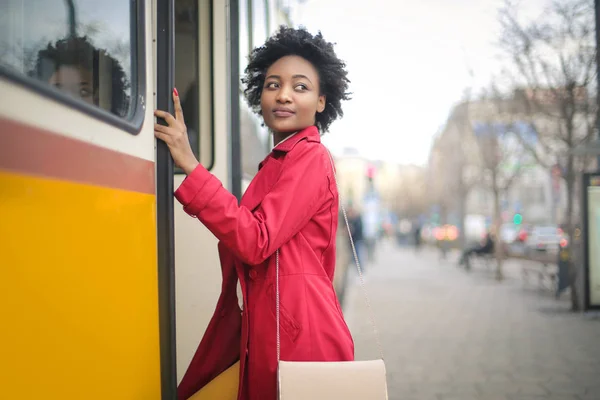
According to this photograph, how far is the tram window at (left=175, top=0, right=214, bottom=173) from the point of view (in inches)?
123

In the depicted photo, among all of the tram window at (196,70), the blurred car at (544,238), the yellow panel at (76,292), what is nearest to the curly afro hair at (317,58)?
the yellow panel at (76,292)

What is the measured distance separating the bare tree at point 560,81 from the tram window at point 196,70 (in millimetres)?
8079

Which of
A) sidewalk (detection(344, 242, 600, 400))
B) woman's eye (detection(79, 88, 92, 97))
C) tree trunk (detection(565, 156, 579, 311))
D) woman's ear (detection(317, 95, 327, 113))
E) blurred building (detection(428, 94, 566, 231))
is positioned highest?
blurred building (detection(428, 94, 566, 231))

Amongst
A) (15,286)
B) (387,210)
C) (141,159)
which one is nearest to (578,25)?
(141,159)

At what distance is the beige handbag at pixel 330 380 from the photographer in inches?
65.6

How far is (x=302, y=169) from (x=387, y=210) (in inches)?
3465

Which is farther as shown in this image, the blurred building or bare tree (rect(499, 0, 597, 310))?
the blurred building

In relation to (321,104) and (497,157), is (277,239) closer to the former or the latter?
(321,104)

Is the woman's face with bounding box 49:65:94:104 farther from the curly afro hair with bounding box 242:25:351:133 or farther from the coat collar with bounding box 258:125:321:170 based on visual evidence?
the curly afro hair with bounding box 242:25:351:133

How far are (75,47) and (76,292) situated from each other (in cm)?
58

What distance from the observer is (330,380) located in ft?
5.50

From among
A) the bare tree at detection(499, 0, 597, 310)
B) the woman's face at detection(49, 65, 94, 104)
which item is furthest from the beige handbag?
the bare tree at detection(499, 0, 597, 310)

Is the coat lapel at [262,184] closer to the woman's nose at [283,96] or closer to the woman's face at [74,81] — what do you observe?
the woman's nose at [283,96]

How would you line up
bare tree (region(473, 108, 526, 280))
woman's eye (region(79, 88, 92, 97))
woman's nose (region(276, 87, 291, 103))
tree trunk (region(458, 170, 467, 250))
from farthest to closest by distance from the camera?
tree trunk (region(458, 170, 467, 250))
bare tree (region(473, 108, 526, 280))
woman's nose (region(276, 87, 291, 103))
woman's eye (region(79, 88, 92, 97))
